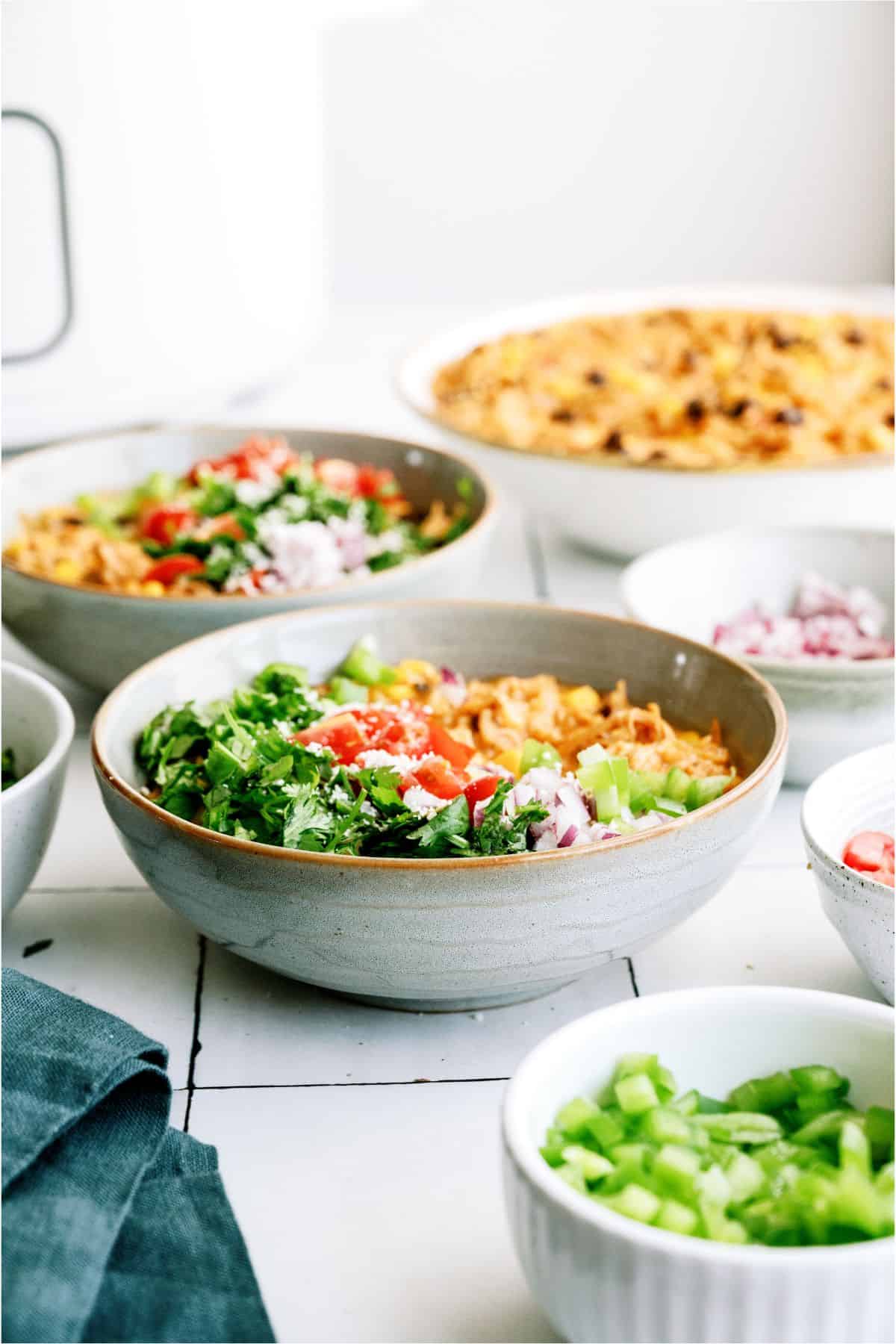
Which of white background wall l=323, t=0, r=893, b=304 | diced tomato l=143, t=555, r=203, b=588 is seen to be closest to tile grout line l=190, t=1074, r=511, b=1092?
diced tomato l=143, t=555, r=203, b=588

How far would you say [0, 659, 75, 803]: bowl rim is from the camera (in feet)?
4.40

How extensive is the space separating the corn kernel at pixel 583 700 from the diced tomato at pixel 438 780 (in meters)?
0.26

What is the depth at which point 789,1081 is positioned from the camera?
1.03m

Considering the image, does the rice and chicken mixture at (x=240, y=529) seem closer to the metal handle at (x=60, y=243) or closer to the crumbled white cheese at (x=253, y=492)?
the crumbled white cheese at (x=253, y=492)

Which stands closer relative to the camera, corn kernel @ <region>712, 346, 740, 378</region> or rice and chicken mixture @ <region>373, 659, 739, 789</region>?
Result: rice and chicken mixture @ <region>373, 659, 739, 789</region>

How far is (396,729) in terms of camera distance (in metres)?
1.43

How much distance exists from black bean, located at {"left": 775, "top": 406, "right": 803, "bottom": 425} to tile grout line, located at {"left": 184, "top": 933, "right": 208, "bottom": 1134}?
3.73 feet

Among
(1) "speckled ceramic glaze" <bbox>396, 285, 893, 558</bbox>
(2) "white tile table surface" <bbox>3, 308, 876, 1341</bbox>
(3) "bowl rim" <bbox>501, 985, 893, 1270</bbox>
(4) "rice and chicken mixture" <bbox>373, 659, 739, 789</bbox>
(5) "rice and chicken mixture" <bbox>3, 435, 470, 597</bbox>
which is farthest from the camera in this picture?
(1) "speckled ceramic glaze" <bbox>396, 285, 893, 558</bbox>

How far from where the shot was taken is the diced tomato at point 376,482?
2.13 m

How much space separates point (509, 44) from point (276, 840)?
151 inches

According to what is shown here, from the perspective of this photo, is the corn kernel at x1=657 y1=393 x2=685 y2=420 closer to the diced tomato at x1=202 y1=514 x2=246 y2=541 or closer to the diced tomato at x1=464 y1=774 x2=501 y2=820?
the diced tomato at x1=202 y1=514 x2=246 y2=541

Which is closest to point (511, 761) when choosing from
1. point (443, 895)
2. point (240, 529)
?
point (443, 895)

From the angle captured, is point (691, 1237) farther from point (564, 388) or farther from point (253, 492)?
point (564, 388)

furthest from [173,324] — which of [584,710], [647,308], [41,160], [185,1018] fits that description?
[185,1018]
